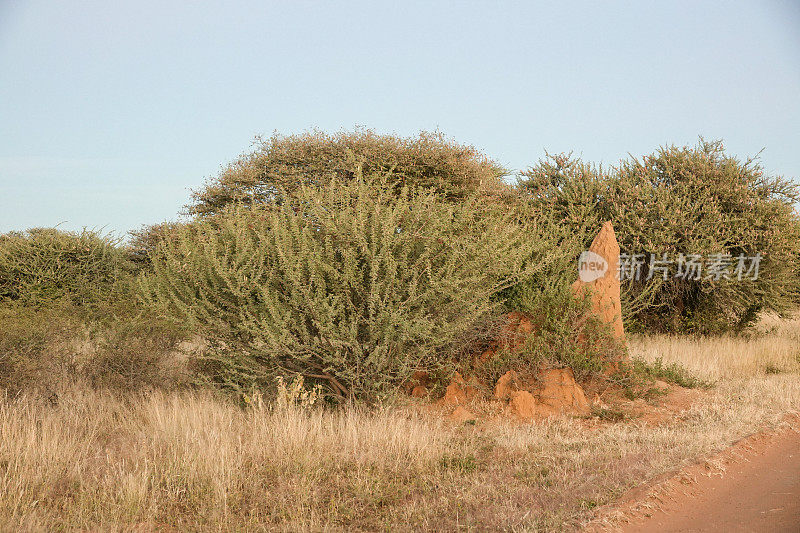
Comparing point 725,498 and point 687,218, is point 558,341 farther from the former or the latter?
point 687,218

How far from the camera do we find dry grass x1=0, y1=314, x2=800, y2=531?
4.77m

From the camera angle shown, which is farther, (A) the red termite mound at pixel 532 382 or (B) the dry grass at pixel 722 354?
(B) the dry grass at pixel 722 354

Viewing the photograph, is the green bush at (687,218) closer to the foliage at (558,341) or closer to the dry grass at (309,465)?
the foliage at (558,341)

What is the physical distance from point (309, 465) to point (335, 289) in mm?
2435

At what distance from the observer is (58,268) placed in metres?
17.7

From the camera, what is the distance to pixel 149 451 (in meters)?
6.16

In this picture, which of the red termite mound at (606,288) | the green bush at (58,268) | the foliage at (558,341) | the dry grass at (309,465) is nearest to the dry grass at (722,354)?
the red termite mound at (606,288)

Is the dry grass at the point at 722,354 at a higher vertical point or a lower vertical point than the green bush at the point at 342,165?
lower

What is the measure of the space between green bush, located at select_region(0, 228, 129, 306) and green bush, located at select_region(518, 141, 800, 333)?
12100mm

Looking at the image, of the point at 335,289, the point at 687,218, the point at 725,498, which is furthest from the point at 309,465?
the point at 687,218

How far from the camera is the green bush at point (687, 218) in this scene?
49.1ft

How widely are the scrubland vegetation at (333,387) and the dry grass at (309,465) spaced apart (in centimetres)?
3

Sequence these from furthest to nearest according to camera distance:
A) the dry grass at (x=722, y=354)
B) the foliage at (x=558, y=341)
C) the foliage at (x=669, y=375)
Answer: the dry grass at (x=722, y=354) < the foliage at (x=669, y=375) < the foliage at (x=558, y=341)

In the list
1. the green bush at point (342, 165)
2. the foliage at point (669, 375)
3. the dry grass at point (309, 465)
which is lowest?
the dry grass at point (309, 465)
